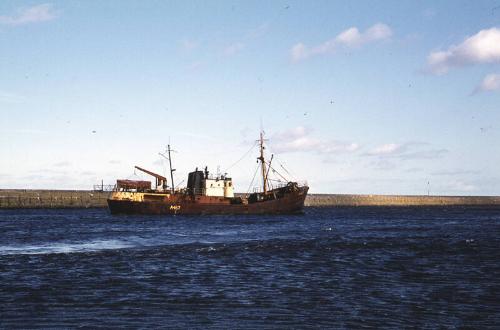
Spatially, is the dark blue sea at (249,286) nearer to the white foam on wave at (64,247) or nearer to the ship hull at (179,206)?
the white foam on wave at (64,247)

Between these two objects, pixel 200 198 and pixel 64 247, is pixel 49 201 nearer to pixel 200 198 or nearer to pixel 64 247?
pixel 200 198

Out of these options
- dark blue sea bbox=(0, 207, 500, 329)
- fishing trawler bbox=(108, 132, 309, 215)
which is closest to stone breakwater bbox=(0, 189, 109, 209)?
fishing trawler bbox=(108, 132, 309, 215)

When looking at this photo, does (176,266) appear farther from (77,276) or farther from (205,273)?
(77,276)

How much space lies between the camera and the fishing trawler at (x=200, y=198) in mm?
74375

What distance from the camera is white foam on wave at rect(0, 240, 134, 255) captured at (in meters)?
28.8

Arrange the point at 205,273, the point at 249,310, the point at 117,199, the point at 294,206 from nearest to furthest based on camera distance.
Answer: the point at 249,310, the point at 205,273, the point at 117,199, the point at 294,206

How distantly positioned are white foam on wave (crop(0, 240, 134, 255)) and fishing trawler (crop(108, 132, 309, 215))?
40.1 meters

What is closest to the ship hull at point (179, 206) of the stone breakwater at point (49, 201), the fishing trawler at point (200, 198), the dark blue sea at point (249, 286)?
the fishing trawler at point (200, 198)

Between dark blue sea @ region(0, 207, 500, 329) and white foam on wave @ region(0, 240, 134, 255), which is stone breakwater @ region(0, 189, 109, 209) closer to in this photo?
white foam on wave @ region(0, 240, 134, 255)

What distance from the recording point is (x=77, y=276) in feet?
64.6

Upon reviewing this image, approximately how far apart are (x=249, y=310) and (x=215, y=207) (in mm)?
61745

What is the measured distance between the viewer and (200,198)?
74.6 meters

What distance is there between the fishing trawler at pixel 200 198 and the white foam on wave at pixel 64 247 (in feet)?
132

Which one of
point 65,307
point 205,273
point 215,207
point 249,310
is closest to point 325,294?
point 249,310
